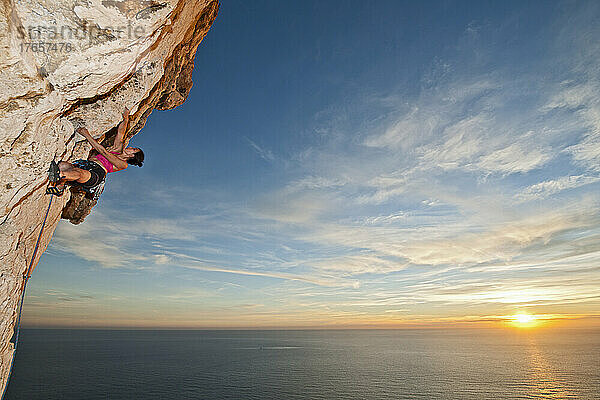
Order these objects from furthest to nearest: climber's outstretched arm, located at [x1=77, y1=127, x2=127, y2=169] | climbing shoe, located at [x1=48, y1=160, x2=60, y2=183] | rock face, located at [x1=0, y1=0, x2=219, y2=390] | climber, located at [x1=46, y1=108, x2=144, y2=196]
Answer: climber's outstretched arm, located at [x1=77, y1=127, x2=127, y2=169] → climber, located at [x1=46, y1=108, x2=144, y2=196] → climbing shoe, located at [x1=48, y1=160, x2=60, y2=183] → rock face, located at [x1=0, y1=0, x2=219, y2=390]

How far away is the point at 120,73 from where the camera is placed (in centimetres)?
583

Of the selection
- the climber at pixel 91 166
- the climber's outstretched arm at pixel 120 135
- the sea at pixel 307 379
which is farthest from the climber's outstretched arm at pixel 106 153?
the sea at pixel 307 379

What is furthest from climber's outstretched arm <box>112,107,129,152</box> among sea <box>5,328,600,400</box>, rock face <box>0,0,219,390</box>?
sea <box>5,328,600,400</box>

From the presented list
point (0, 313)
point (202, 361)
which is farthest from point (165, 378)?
point (0, 313)

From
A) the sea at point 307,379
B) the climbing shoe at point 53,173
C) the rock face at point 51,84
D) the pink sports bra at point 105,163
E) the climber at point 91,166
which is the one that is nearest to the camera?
the rock face at point 51,84

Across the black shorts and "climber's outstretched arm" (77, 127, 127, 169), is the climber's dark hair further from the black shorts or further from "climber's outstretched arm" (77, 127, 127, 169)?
the black shorts

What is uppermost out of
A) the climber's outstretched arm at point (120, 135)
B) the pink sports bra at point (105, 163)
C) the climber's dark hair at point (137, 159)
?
the climber's outstretched arm at point (120, 135)

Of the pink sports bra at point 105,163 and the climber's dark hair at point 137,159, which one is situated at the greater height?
the climber's dark hair at point 137,159

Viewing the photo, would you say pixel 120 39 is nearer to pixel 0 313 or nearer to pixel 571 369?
pixel 0 313

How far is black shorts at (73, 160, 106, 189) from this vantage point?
20.6 feet

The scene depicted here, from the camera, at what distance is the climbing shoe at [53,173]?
226 inches

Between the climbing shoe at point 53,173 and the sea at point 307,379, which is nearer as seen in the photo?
the climbing shoe at point 53,173

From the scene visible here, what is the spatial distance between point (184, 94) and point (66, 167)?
6191 mm

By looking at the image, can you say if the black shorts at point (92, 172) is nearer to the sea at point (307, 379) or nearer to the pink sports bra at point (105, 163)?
the pink sports bra at point (105, 163)
